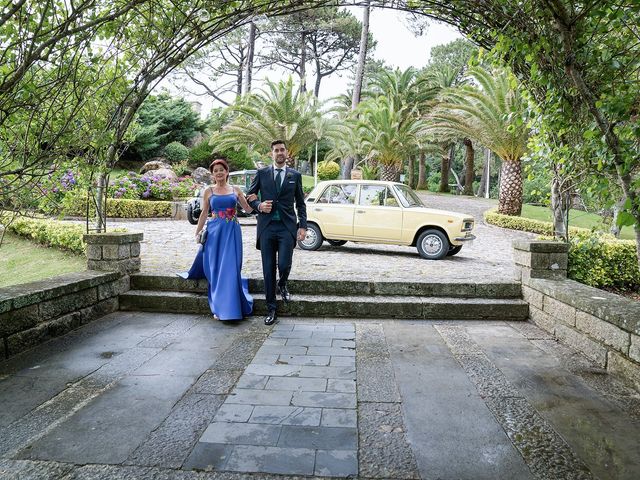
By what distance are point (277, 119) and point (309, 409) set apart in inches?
677

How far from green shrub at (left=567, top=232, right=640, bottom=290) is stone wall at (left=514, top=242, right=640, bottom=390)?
0.45m

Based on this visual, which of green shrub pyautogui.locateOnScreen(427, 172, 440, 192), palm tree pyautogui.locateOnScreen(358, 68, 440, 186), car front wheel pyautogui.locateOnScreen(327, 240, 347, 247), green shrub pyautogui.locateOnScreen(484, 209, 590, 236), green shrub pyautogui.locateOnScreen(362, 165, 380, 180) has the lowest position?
car front wheel pyautogui.locateOnScreen(327, 240, 347, 247)

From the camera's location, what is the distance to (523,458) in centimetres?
240

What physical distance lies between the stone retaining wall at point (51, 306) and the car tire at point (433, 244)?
5898 mm

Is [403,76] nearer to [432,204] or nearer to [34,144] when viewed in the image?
[432,204]

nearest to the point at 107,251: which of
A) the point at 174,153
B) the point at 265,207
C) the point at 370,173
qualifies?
Answer: the point at 265,207

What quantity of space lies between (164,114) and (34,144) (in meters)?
25.2

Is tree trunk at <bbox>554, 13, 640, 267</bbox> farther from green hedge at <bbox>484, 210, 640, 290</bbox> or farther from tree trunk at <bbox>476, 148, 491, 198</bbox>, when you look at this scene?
tree trunk at <bbox>476, 148, 491, 198</bbox>

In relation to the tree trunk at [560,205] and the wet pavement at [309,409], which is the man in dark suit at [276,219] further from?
the tree trunk at [560,205]

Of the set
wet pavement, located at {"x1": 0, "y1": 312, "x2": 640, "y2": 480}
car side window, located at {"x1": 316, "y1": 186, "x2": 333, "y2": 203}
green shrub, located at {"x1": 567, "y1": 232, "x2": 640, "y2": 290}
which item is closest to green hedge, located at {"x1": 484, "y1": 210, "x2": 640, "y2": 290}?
green shrub, located at {"x1": 567, "y1": 232, "x2": 640, "y2": 290}

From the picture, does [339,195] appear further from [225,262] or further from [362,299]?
[225,262]

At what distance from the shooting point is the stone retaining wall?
3875 millimetres

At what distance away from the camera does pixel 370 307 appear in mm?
5430

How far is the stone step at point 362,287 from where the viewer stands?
Result: 18.6 ft
